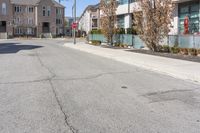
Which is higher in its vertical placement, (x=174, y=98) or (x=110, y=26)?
(x=110, y=26)

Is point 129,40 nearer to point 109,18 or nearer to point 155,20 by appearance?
point 109,18

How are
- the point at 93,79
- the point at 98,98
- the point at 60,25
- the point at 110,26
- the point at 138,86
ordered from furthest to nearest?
the point at 60,25 → the point at 110,26 → the point at 93,79 → the point at 138,86 → the point at 98,98

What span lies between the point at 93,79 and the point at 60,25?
83.0 meters

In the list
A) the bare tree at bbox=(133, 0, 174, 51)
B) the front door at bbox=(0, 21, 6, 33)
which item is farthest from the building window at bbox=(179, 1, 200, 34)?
the front door at bbox=(0, 21, 6, 33)

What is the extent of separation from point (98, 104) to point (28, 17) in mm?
82178

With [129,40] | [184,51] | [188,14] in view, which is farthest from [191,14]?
[184,51]

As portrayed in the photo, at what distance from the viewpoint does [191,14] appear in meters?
29.9

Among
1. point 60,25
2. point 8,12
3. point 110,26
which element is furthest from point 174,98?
point 60,25

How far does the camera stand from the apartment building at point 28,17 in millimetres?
83125

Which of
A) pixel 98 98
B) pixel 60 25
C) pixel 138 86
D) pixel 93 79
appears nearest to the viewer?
pixel 98 98

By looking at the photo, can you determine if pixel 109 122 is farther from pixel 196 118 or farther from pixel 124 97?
pixel 124 97

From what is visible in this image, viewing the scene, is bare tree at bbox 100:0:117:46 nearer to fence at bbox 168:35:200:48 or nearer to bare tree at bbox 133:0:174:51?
bare tree at bbox 133:0:174:51

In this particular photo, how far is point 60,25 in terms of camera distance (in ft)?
308

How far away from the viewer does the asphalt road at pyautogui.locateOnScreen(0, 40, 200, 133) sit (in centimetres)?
646
